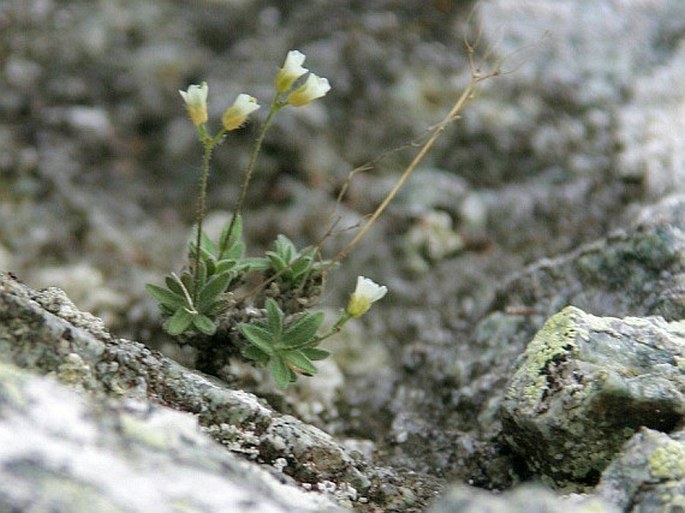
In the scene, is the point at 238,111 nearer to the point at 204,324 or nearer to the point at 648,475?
the point at 204,324

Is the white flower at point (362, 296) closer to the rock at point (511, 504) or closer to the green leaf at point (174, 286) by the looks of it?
the green leaf at point (174, 286)

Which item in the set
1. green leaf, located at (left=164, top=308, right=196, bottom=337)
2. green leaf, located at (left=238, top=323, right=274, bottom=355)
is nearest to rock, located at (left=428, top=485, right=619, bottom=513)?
green leaf, located at (left=238, top=323, right=274, bottom=355)

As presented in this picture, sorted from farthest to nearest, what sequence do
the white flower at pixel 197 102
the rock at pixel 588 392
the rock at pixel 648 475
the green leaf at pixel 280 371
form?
the green leaf at pixel 280 371
the white flower at pixel 197 102
the rock at pixel 588 392
the rock at pixel 648 475

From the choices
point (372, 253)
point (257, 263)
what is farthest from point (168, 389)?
point (372, 253)

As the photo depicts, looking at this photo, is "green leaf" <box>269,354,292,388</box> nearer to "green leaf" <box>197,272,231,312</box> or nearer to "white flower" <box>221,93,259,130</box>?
"green leaf" <box>197,272,231,312</box>

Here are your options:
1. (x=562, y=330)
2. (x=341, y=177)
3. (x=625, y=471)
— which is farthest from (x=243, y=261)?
(x=341, y=177)

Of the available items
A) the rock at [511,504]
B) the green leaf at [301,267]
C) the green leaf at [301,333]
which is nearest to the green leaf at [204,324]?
the green leaf at [301,333]

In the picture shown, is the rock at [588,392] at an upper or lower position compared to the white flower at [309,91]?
lower
